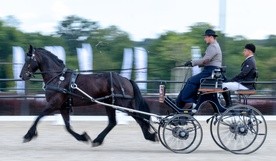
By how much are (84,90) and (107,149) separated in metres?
1.15

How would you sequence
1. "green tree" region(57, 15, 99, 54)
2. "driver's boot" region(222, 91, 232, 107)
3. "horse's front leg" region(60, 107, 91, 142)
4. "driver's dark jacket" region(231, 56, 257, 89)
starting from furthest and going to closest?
"green tree" region(57, 15, 99, 54)
"horse's front leg" region(60, 107, 91, 142)
"driver's boot" region(222, 91, 232, 107)
"driver's dark jacket" region(231, 56, 257, 89)

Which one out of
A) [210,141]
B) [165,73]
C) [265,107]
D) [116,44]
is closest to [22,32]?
[116,44]

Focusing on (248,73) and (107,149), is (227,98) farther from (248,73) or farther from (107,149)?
(107,149)

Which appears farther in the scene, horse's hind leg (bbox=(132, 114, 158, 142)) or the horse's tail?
the horse's tail

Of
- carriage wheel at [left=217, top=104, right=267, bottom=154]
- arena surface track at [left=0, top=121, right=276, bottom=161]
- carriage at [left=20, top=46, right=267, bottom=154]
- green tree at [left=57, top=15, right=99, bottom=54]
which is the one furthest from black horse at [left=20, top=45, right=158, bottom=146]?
green tree at [left=57, top=15, right=99, bottom=54]

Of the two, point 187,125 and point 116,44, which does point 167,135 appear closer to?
point 187,125

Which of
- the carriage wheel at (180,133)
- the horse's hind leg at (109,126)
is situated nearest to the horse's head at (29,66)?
the horse's hind leg at (109,126)

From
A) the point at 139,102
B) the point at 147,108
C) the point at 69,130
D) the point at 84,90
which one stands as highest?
the point at 84,90

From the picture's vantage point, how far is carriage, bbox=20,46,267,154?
1166 centimetres

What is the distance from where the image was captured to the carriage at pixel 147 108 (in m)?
11.7

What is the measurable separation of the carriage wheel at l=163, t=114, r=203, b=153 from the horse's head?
2.71 metres

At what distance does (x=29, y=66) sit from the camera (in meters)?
12.4

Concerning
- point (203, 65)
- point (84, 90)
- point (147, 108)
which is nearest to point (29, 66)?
point (84, 90)

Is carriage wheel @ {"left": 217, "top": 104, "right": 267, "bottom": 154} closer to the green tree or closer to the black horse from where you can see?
the black horse
